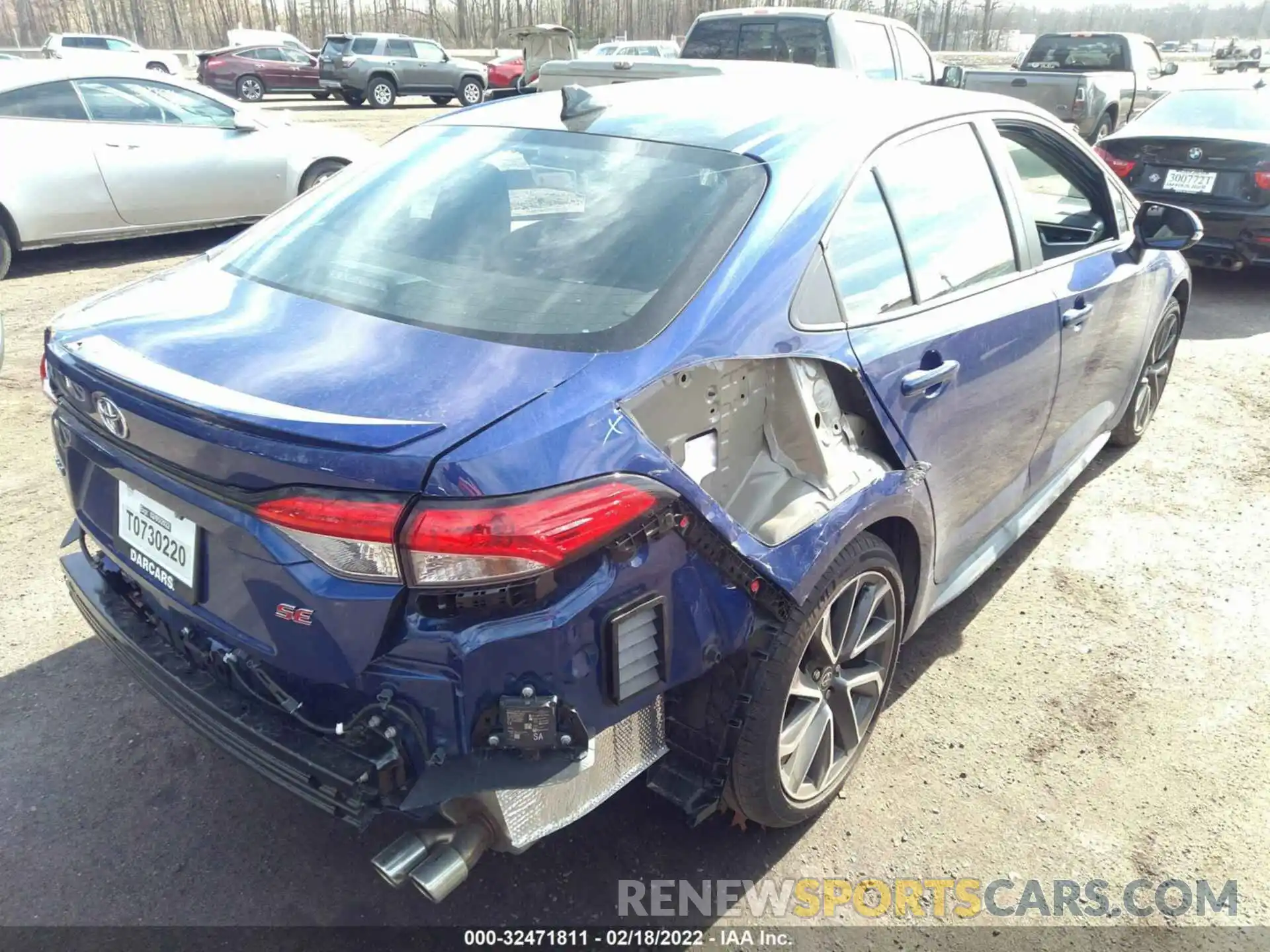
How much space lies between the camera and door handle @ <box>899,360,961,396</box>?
2.49 metres

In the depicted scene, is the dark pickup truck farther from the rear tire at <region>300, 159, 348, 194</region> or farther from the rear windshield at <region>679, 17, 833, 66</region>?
the rear tire at <region>300, 159, 348, 194</region>

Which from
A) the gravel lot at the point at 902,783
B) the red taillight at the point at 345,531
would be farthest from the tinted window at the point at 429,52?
the red taillight at the point at 345,531

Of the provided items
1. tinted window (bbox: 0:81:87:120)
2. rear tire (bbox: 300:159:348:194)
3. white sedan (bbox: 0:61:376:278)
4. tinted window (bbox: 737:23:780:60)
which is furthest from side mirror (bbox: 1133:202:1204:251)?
tinted window (bbox: 0:81:87:120)

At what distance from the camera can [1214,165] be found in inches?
287

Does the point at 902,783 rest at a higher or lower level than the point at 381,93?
lower

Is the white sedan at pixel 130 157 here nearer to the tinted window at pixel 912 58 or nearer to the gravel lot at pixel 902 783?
the gravel lot at pixel 902 783

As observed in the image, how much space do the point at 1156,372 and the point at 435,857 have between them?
449cm

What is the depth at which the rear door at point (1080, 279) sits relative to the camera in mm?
3326

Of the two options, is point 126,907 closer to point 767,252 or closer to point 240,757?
point 240,757

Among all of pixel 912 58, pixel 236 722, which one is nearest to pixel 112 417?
pixel 236 722

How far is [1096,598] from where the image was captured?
369cm

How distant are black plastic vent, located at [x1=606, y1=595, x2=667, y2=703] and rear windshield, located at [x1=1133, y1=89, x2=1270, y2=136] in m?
7.84

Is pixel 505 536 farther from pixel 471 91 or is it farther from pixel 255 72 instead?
pixel 255 72

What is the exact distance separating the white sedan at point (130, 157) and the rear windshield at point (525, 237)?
550 cm
